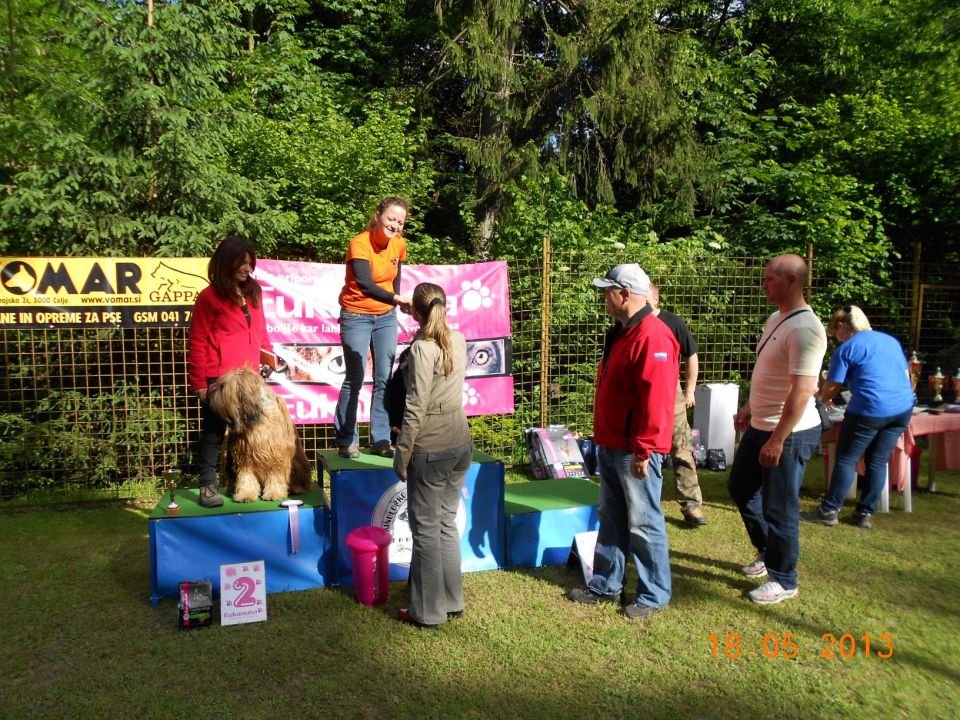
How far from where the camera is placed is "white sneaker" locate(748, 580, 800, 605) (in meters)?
3.96

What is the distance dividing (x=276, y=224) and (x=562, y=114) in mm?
6072

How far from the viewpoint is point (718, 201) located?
11344 millimetres

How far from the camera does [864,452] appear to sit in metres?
5.39

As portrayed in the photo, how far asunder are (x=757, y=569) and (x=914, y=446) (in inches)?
110

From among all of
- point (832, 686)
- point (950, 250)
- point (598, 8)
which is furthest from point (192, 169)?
point (950, 250)

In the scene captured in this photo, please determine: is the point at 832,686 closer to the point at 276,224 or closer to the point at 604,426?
the point at 604,426

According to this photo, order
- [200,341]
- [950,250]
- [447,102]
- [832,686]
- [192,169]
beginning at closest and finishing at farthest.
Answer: [832,686]
[200,341]
[192,169]
[950,250]
[447,102]

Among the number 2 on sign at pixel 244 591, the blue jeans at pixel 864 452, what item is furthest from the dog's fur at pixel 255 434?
the blue jeans at pixel 864 452

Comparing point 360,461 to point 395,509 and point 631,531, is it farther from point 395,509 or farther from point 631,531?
point 631,531

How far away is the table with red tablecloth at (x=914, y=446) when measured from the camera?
5840mm

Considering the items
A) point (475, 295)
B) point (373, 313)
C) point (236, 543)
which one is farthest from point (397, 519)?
point (475, 295)

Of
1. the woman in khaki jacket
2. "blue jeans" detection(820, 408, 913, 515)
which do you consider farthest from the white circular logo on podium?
"blue jeans" detection(820, 408, 913, 515)

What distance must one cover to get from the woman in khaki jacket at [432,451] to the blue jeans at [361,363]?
3.41 ft

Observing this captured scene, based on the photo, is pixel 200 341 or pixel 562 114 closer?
pixel 200 341
